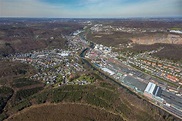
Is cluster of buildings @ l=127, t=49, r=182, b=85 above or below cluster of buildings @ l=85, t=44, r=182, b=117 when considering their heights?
above

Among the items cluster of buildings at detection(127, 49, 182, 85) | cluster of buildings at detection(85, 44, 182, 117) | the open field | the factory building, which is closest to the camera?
the open field

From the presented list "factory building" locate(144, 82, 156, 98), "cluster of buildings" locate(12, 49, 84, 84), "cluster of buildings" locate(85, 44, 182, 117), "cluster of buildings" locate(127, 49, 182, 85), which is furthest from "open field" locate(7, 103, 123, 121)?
"cluster of buildings" locate(127, 49, 182, 85)

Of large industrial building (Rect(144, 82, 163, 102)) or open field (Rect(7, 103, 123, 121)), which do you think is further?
large industrial building (Rect(144, 82, 163, 102))

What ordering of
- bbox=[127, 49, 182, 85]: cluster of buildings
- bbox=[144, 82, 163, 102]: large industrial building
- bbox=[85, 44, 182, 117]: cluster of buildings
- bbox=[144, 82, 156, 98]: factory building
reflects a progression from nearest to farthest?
bbox=[85, 44, 182, 117]: cluster of buildings
bbox=[144, 82, 163, 102]: large industrial building
bbox=[144, 82, 156, 98]: factory building
bbox=[127, 49, 182, 85]: cluster of buildings

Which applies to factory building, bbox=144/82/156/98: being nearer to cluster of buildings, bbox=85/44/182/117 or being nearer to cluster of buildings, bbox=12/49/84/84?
cluster of buildings, bbox=85/44/182/117

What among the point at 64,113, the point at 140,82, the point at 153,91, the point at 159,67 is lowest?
the point at 64,113

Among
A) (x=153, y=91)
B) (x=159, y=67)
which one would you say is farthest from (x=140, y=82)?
(x=159, y=67)

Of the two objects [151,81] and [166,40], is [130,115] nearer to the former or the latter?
[151,81]

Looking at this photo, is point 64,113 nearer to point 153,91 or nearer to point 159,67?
point 153,91

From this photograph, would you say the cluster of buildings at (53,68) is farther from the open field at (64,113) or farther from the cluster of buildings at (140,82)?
the open field at (64,113)

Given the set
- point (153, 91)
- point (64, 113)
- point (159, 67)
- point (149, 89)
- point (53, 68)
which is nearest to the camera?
point (64, 113)

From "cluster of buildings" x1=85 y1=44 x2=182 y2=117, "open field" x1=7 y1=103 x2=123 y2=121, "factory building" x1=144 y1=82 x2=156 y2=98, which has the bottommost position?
"open field" x1=7 y1=103 x2=123 y2=121

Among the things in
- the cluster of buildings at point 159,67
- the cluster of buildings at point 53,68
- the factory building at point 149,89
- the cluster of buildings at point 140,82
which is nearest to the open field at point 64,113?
the cluster of buildings at point 53,68
